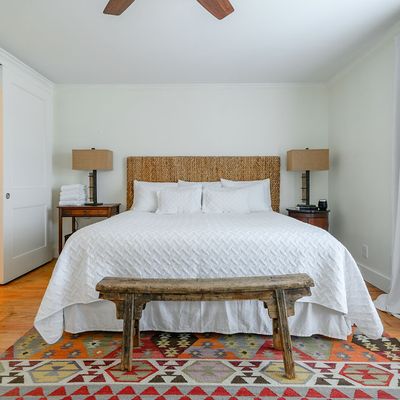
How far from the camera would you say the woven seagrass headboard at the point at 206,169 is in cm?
435

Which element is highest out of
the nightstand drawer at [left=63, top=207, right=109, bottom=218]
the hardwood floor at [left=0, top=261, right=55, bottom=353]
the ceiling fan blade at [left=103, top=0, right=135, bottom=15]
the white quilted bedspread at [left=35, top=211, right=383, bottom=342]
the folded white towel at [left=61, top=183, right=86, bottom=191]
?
the ceiling fan blade at [left=103, top=0, right=135, bottom=15]

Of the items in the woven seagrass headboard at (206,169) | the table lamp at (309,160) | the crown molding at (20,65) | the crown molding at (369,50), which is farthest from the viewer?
the woven seagrass headboard at (206,169)

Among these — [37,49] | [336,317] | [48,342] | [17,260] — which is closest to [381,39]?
[336,317]

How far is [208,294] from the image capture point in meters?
1.75

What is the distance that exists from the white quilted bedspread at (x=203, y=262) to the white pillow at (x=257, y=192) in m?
1.66

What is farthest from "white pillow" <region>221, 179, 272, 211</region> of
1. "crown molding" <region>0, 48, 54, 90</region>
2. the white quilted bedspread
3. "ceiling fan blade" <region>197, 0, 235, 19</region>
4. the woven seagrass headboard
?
"crown molding" <region>0, 48, 54, 90</region>

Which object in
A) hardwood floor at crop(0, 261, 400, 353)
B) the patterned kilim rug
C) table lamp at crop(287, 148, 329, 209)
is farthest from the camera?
table lamp at crop(287, 148, 329, 209)

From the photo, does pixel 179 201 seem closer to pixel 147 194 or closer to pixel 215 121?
pixel 147 194

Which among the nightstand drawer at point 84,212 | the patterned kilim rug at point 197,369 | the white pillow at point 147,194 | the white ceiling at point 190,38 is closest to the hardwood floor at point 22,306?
the patterned kilim rug at point 197,369

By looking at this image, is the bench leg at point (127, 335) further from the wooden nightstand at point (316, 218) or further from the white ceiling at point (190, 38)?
the wooden nightstand at point (316, 218)

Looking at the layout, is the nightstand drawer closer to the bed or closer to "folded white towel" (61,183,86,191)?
"folded white towel" (61,183,86,191)

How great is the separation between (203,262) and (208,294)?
1.23ft

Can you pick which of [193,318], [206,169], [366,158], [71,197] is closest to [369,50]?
[366,158]

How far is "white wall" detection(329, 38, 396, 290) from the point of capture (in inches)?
121
